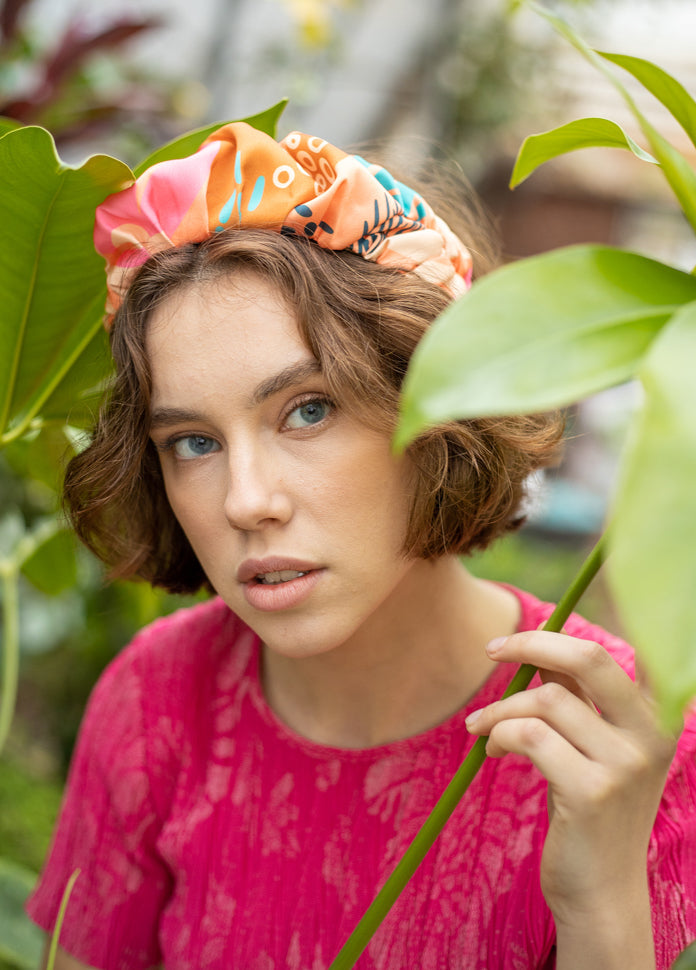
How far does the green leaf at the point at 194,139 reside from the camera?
0.90 m

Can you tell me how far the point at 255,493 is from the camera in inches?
30.5

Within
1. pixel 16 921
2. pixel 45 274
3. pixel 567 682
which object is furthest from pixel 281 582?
pixel 16 921

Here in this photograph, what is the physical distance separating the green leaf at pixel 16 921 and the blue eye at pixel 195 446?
2.53 ft

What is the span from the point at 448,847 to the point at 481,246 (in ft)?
2.46

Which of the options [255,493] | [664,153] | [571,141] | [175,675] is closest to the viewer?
[664,153]

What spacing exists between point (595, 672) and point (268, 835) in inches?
22.1

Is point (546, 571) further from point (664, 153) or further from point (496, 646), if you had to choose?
point (664, 153)

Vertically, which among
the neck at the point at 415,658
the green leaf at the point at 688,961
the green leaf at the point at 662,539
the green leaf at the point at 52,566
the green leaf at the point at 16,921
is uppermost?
the green leaf at the point at 662,539

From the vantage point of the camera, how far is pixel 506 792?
97 cm

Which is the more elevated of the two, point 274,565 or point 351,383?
point 351,383

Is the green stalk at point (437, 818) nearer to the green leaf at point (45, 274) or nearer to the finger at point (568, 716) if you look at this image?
the finger at point (568, 716)

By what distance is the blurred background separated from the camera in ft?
6.67

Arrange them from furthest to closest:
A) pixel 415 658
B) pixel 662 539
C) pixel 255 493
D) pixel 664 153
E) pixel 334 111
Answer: pixel 334 111
pixel 415 658
pixel 255 493
pixel 664 153
pixel 662 539

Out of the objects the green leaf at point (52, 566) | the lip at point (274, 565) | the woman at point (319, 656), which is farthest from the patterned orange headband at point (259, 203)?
the green leaf at point (52, 566)
